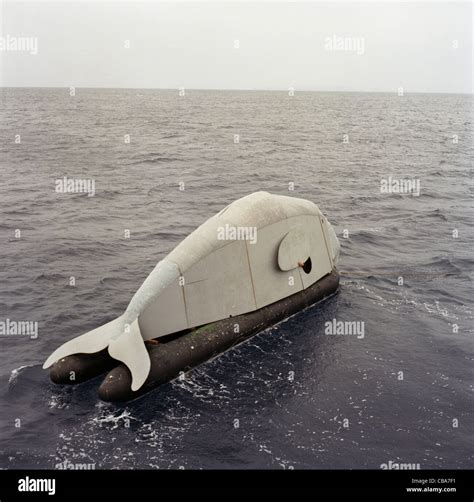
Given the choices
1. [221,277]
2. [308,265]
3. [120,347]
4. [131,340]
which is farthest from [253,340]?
[120,347]

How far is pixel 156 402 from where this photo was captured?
14.3 metres

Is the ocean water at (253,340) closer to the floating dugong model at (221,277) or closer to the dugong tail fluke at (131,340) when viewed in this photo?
the dugong tail fluke at (131,340)

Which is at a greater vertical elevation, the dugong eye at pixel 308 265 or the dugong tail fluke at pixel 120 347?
the dugong eye at pixel 308 265

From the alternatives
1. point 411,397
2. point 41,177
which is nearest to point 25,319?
point 411,397

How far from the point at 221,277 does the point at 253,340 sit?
93.2 inches

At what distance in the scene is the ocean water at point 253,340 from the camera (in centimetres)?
1277

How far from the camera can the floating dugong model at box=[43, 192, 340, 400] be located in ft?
49.8

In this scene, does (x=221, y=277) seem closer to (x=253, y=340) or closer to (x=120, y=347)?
(x=253, y=340)

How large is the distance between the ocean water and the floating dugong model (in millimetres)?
1145

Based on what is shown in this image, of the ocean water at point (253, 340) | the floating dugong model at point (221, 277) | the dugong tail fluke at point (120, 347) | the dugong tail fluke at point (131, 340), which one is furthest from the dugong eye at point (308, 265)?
the dugong tail fluke at point (120, 347)

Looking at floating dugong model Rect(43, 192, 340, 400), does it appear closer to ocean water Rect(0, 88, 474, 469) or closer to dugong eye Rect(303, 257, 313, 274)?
dugong eye Rect(303, 257, 313, 274)

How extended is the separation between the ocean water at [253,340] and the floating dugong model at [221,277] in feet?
3.76

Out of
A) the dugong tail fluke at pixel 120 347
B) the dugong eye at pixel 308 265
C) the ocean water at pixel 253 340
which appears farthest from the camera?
the dugong eye at pixel 308 265
